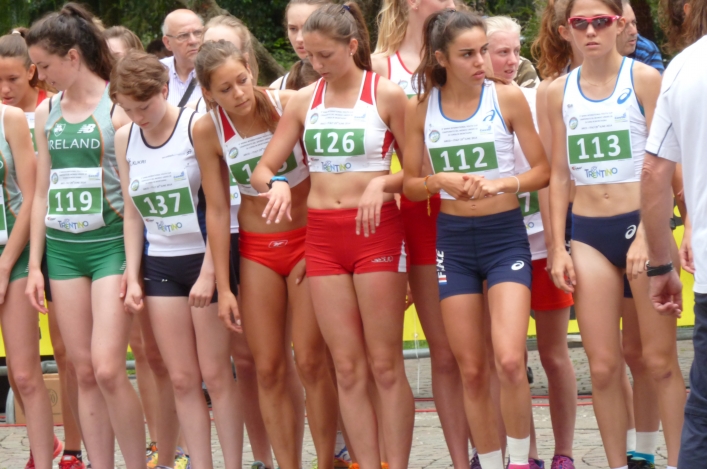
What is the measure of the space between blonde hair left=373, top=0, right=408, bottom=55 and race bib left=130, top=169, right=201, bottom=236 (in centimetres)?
133

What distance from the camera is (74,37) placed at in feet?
17.7

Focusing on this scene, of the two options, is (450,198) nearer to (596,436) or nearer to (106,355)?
(106,355)

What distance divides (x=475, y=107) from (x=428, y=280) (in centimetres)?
88

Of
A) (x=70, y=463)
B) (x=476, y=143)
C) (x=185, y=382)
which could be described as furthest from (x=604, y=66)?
(x=70, y=463)

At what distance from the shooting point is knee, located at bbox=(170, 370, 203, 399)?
5160mm

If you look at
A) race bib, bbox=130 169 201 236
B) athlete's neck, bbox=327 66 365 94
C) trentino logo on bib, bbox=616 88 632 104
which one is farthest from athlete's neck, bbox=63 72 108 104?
trentino logo on bib, bbox=616 88 632 104

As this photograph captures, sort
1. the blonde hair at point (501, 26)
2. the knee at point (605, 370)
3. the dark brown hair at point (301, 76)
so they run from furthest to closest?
the dark brown hair at point (301, 76)
the blonde hair at point (501, 26)
the knee at point (605, 370)

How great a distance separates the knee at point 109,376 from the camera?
5.15m

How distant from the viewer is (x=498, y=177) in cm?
481

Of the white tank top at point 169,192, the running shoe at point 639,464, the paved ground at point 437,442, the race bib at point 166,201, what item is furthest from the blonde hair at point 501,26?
the paved ground at point 437,442

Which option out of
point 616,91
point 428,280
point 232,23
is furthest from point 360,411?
point 232,23

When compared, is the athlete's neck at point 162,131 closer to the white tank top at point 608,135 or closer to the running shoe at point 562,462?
the white tank top at point 608,135

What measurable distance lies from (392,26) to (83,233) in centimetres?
197

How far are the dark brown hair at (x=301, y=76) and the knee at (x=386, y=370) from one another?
1.68 meters
